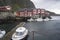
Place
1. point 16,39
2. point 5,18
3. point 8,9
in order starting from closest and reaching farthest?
point 16,39
point 5,18
point 8,9

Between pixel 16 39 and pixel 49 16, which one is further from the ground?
pixel 16 39

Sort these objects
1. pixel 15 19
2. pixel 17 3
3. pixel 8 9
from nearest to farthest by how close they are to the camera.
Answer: pixel 15 19, pixel 8 9, pixel 17 3

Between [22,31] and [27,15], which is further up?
[22,31]

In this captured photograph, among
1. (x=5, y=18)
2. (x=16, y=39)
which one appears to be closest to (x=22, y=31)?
(x=16, y=39)

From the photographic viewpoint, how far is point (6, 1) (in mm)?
42875

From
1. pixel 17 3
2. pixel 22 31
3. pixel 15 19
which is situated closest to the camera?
pixel 22 31

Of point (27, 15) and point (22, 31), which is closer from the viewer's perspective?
point (22, 31)

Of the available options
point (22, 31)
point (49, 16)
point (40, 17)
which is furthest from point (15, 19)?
point (22, 31)

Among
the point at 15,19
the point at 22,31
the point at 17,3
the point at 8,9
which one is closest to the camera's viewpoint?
the point at 22,31

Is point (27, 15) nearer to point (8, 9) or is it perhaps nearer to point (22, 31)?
point (8, 9)

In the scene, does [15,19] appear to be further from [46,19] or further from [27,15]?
[46,19]

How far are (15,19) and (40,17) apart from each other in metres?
7.58

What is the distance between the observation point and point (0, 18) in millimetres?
35406

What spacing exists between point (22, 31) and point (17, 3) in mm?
26577
